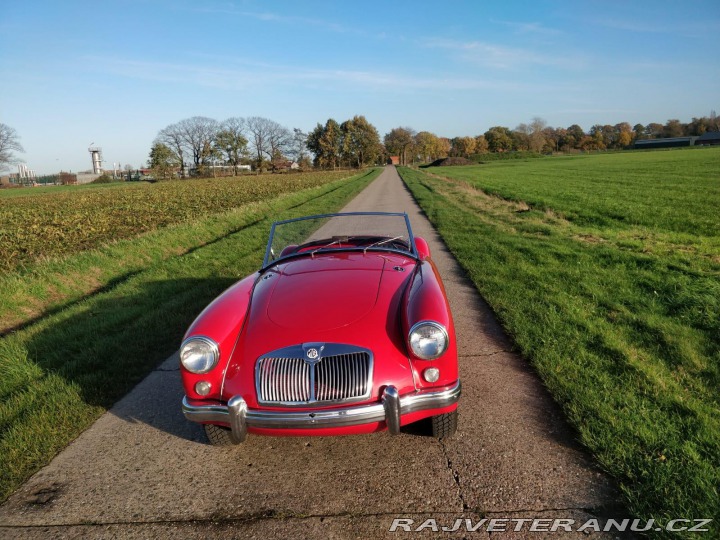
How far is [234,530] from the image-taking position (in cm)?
219

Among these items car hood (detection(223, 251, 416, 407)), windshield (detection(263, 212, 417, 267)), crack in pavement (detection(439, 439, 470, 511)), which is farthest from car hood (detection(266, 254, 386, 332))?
crack in pavement (detection(439, 439, 470, 511))

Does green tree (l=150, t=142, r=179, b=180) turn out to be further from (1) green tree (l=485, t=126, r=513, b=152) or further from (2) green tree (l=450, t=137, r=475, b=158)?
(1) green tree (l=485, t=126, r=513, b=152)

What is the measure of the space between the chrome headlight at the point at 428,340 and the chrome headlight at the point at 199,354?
1.20m

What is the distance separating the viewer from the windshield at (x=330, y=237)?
162 inches

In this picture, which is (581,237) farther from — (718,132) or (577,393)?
(718,132)

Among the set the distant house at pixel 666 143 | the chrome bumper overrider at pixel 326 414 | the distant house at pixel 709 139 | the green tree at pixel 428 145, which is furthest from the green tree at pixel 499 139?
the chrome bumper overrider at pixel 326 414

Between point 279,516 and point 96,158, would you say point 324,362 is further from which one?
point 96,158

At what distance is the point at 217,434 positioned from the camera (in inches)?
113

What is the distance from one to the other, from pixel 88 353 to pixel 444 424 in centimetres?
→ 360

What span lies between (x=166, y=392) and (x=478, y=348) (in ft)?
9.21

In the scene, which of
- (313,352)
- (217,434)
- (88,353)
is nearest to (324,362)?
(313,352)

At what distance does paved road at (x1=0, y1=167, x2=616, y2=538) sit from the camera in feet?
7.30

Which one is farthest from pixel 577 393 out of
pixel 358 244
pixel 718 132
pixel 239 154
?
pixel 718 132

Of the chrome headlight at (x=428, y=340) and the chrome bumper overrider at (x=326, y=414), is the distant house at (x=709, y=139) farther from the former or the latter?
the chrome bumper overrider at (x=326, y=414)
